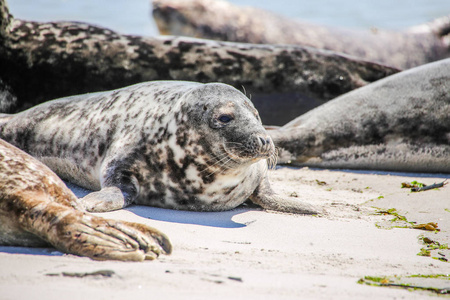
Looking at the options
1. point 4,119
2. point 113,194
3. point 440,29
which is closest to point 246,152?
point 113,194

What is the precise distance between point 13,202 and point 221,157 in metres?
1.34

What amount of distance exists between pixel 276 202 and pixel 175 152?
2.38 ft

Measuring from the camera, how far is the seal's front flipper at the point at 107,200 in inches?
126

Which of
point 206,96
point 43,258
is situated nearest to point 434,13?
point 206,96

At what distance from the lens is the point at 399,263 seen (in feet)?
8.77

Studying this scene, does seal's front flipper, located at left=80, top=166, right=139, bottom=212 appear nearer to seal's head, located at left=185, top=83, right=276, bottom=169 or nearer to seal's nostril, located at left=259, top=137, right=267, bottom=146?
seal's head, located at left=185, top=83, right=276, bottom=169

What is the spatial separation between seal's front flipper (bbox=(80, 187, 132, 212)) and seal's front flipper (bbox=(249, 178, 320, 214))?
86 centimetres

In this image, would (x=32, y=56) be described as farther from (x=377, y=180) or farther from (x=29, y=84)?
(x=377, y=180)

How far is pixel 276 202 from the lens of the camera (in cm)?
373

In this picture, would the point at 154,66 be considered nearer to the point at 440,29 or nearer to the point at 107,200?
the point at 107,200

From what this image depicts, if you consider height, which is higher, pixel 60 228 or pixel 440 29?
pixel 440 29

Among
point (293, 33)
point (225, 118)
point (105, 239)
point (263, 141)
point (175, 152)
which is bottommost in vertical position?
point (105, 239)

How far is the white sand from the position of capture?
1918mm

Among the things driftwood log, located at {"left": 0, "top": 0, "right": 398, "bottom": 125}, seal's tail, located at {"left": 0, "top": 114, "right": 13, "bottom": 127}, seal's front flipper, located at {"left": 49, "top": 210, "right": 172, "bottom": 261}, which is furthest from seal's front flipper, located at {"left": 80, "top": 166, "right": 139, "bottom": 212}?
driftwood log, located at {"left": 0, "top": 0, "right": 398, "bottom": 125}
